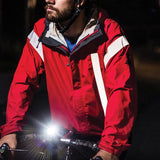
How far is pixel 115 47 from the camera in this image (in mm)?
2611

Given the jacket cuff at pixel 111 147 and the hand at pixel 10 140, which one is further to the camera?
the hand at pixel 10 140

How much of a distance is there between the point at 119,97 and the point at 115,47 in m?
A: 0.35

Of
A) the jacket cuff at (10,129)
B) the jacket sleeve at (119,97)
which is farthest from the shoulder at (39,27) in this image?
the jacket cuff at (10,129)

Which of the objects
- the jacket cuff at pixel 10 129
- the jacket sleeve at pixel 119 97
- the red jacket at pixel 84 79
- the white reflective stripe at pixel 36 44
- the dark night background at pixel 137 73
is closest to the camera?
the jacket sleeve at pixel 119 97

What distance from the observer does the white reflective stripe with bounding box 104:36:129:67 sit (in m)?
2.59

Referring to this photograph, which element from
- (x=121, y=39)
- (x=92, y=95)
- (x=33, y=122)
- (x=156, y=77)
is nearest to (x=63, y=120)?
(x=92, y=95)

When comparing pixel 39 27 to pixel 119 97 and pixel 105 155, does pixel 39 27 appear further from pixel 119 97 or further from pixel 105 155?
pixel 105 155

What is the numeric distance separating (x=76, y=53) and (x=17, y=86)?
1.50 ft

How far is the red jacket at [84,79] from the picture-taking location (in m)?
2.47

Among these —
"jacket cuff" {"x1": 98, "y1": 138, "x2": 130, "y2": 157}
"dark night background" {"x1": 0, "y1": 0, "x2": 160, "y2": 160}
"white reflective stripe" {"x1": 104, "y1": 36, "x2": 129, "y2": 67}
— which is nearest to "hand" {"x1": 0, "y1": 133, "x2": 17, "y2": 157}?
"jacket cuff" {"x1": 98, "y1": 138, "x2": 130, "y2": 157}

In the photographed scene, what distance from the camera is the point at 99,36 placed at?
8.80 feet

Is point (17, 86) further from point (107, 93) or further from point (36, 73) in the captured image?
point (107, 93)

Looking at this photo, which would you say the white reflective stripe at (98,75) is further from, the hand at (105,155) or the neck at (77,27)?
the hand at (105,155)

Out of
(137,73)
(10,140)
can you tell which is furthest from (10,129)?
(137,73)
